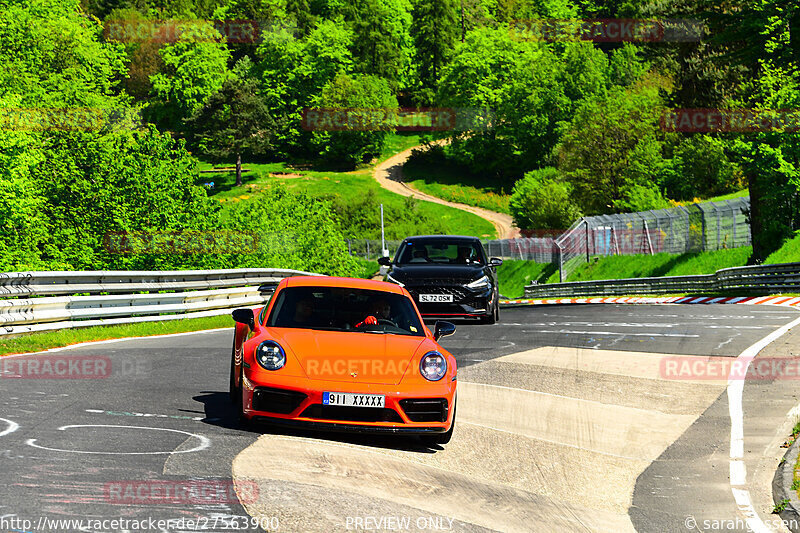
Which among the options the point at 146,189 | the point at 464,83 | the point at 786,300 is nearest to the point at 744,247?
the point at 786,300

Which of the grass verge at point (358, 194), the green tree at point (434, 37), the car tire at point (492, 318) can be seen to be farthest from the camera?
the green tree at point (434, 37)

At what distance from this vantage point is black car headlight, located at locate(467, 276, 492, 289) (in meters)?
18.3

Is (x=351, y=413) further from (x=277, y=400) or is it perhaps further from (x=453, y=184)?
(x=453, y=184)

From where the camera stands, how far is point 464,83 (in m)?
131

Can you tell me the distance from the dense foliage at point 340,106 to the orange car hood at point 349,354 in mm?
30501

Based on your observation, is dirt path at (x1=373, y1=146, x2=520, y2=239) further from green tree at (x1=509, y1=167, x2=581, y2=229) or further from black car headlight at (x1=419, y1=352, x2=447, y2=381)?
black car headlight at (x1=419, y1=352, x2=447, y2=381)

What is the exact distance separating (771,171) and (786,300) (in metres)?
9.46

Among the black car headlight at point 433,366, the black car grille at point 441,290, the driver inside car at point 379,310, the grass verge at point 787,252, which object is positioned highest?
the driver inside car at point 379,310

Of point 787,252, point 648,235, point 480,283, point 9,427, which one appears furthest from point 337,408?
point 648,235

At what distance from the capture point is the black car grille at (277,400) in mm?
7859

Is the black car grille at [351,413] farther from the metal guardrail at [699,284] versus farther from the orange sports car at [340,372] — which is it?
the metal guardrail at [699,284]

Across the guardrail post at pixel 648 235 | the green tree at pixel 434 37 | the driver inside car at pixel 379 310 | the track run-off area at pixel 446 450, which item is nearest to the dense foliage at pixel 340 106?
the green tree at pixel 434 37

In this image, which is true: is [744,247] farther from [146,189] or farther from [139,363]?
[139,363]

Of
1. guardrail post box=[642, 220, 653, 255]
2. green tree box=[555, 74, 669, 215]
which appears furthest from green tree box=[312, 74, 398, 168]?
guardrail post box=[642, 220, 653, 255]
